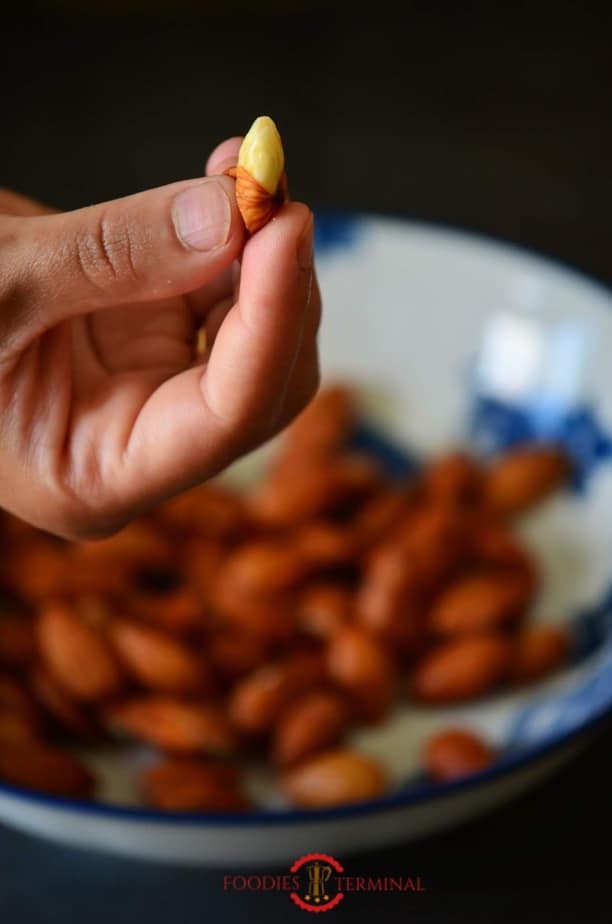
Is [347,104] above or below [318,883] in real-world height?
above

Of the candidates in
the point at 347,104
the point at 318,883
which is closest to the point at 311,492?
the point at 318,883

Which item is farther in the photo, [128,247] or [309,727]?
[309,727]

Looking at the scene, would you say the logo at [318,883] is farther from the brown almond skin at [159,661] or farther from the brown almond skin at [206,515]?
the brown almond skin at [206,515]

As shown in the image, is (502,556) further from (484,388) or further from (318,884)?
(318,884)

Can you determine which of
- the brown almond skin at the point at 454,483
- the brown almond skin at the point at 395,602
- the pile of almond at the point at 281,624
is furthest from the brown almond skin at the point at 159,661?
the brown almond skin at the point at 454,483

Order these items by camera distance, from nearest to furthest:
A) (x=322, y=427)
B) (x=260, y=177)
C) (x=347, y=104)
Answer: (x=260, y=177), (x=322, y=427), (x=347, y=104)

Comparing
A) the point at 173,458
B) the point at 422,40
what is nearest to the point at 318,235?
the point at 173,458

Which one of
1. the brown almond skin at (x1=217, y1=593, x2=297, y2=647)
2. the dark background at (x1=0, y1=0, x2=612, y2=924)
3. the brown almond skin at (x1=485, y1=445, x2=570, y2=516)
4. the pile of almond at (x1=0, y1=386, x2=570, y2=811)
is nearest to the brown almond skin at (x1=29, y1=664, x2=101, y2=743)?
the pile of almond at (x1=0, y1=386, x2=570, y2=811)
